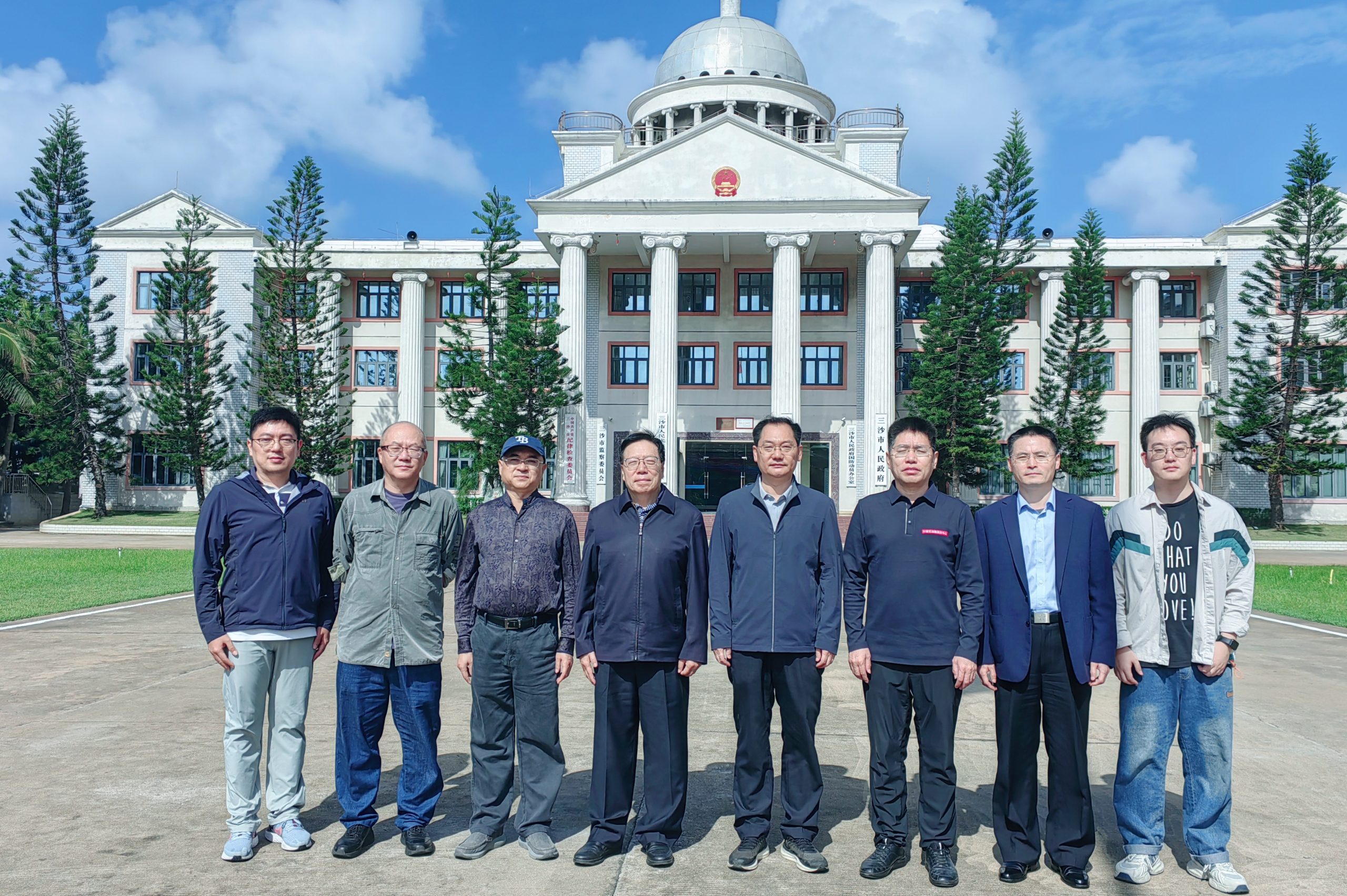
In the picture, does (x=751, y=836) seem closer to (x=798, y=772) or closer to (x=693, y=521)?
(x=798, y=772)

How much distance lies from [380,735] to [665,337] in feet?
74.0

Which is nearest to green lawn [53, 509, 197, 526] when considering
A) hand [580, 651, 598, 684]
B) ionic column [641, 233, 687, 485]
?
ionic column [641, 233, 687, 485]

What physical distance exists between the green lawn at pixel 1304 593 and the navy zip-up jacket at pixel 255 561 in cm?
1049

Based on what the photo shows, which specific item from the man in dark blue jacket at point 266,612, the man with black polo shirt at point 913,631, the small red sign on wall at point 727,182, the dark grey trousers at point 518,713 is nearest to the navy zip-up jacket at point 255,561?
the man in dark blue jacket at point 266,612

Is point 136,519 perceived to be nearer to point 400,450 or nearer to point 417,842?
point 400,450

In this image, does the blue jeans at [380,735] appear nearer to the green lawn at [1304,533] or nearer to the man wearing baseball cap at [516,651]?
the man wearing baseball cap at [516,651]

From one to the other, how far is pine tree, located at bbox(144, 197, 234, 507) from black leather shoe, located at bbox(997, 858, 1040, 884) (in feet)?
98.0

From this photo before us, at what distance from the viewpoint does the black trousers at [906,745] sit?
3.68 meters

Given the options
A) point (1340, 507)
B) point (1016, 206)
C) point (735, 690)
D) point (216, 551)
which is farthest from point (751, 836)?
point (1340, 507)

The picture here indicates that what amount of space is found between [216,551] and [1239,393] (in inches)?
1181

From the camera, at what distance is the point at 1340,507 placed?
93.9ft

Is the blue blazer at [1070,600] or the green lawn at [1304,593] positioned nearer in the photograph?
the blue blazer at [1070,600]

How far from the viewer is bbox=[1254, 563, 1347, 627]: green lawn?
11570 mm

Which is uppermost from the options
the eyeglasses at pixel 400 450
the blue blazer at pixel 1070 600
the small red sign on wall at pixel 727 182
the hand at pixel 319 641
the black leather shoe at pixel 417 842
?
the small red sign on wall at pixel 727 182
